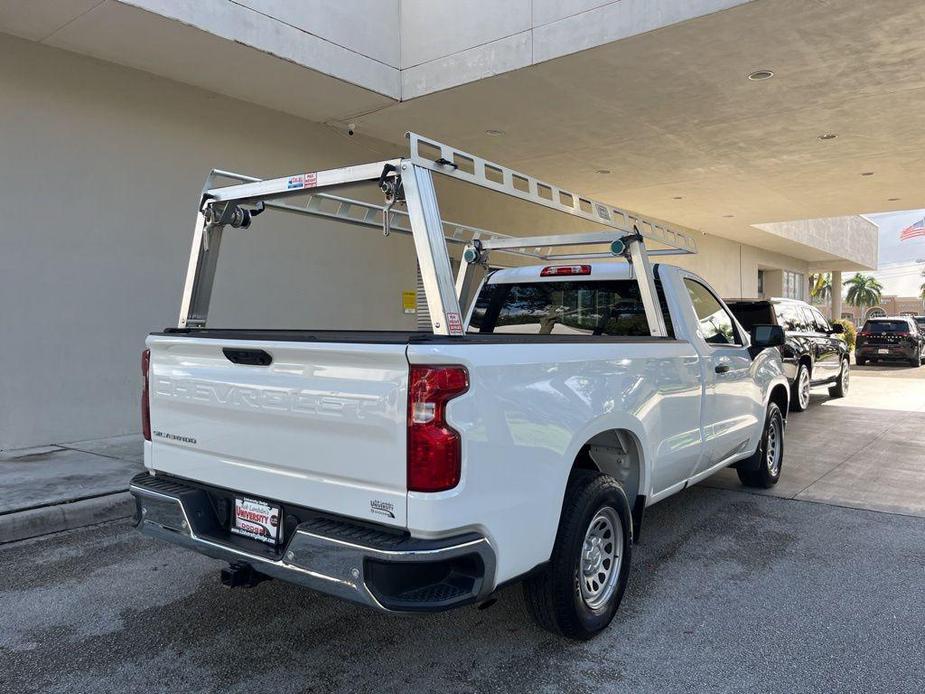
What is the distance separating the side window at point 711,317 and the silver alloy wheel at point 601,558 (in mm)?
1936

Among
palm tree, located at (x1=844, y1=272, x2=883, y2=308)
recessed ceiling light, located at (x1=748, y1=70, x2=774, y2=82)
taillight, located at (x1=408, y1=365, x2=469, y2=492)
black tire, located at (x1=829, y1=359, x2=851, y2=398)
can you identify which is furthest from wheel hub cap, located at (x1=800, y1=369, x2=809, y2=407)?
palm tree, located at (x1=844, y1=272, x2=883, y2=308)

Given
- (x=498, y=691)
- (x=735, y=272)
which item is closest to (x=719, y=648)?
(x=498, y=691)

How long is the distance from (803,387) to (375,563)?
11.2 metres

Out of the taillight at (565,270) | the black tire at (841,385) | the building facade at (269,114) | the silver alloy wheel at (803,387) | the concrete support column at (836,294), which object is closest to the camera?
the taillight at (565,270)

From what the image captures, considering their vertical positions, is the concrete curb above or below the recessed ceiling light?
below

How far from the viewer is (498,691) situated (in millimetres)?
3031

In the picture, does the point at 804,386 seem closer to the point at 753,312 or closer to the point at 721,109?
the point at 753,312

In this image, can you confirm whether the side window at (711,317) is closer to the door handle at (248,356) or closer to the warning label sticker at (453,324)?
A: the warning label sticker at (453,324)

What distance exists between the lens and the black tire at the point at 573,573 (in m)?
3.23

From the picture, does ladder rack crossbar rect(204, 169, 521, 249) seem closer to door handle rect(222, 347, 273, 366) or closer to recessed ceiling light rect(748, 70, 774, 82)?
door handle rect(222, 347, 273, 366)

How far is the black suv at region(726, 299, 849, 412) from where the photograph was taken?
10688 millimetres

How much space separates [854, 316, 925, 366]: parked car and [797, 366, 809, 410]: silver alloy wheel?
13.4 m

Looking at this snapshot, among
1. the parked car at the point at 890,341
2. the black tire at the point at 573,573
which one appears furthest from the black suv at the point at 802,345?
the parked car at the point at 890,341

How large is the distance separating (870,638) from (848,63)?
701 cm
